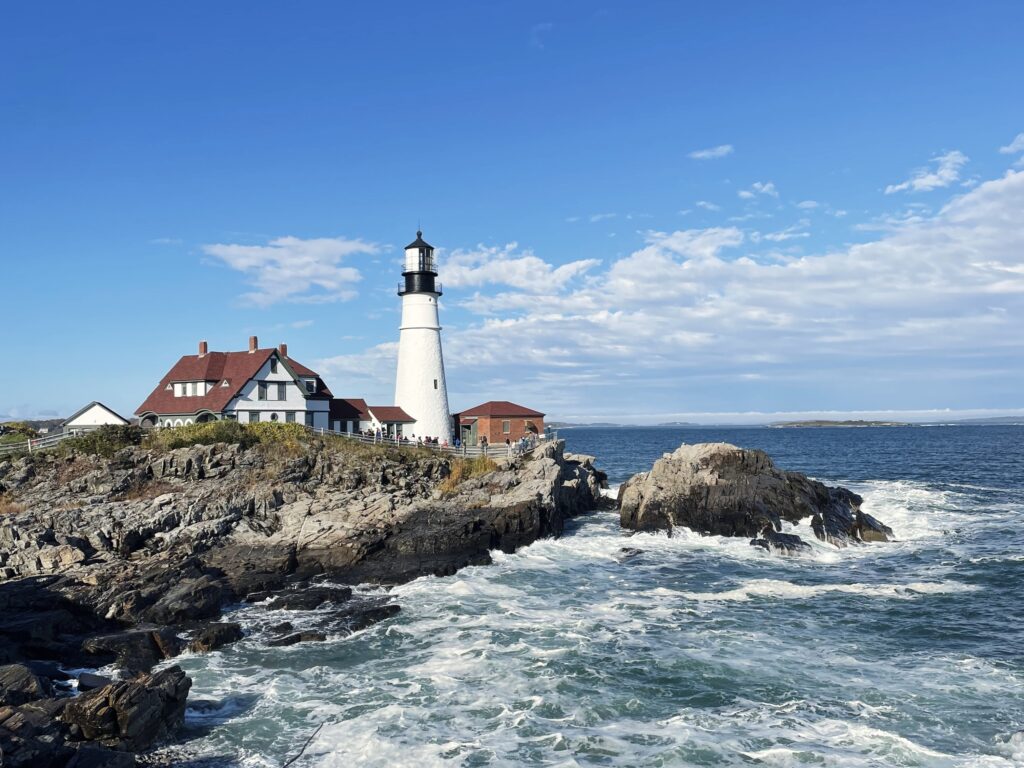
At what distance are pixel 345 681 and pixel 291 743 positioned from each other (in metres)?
3.26

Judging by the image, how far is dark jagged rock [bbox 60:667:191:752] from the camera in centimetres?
1459

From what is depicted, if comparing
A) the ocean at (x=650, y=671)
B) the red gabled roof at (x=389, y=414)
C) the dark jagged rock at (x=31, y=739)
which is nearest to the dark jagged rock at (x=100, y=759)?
the dark jagged rock at (x=31, y=739)

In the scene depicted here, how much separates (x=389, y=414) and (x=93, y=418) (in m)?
17.2

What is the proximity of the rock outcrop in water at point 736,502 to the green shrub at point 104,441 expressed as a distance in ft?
84.5

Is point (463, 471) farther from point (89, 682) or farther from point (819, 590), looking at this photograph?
point (89, 682)

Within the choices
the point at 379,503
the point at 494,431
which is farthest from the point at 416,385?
the point at 379,503

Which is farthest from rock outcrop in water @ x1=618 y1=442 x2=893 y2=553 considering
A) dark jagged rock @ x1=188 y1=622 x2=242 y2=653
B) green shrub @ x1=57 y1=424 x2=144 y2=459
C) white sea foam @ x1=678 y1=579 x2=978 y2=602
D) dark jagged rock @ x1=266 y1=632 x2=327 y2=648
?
green shrub @ x1=57 y1=424 x2=144 y2=459

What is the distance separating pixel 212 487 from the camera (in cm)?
3419

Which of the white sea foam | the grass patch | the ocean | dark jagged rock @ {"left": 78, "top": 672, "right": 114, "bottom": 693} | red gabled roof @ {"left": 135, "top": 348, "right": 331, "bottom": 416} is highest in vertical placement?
red gabled roof @ {"left": 135, "top": 348, "right": 331, "bottom": 416}

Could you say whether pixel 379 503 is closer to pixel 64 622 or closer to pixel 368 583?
pixel 368 583

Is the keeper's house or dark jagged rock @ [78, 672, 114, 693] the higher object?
the keeper's house

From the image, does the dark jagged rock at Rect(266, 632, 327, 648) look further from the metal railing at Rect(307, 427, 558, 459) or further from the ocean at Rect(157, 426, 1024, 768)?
the metal railing at Rect(307, 427, 558, 459)

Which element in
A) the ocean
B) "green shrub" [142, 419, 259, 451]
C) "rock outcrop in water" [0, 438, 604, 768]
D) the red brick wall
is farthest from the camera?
the red brick wall

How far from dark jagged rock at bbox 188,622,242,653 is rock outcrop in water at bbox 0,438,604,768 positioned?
0.13ft
